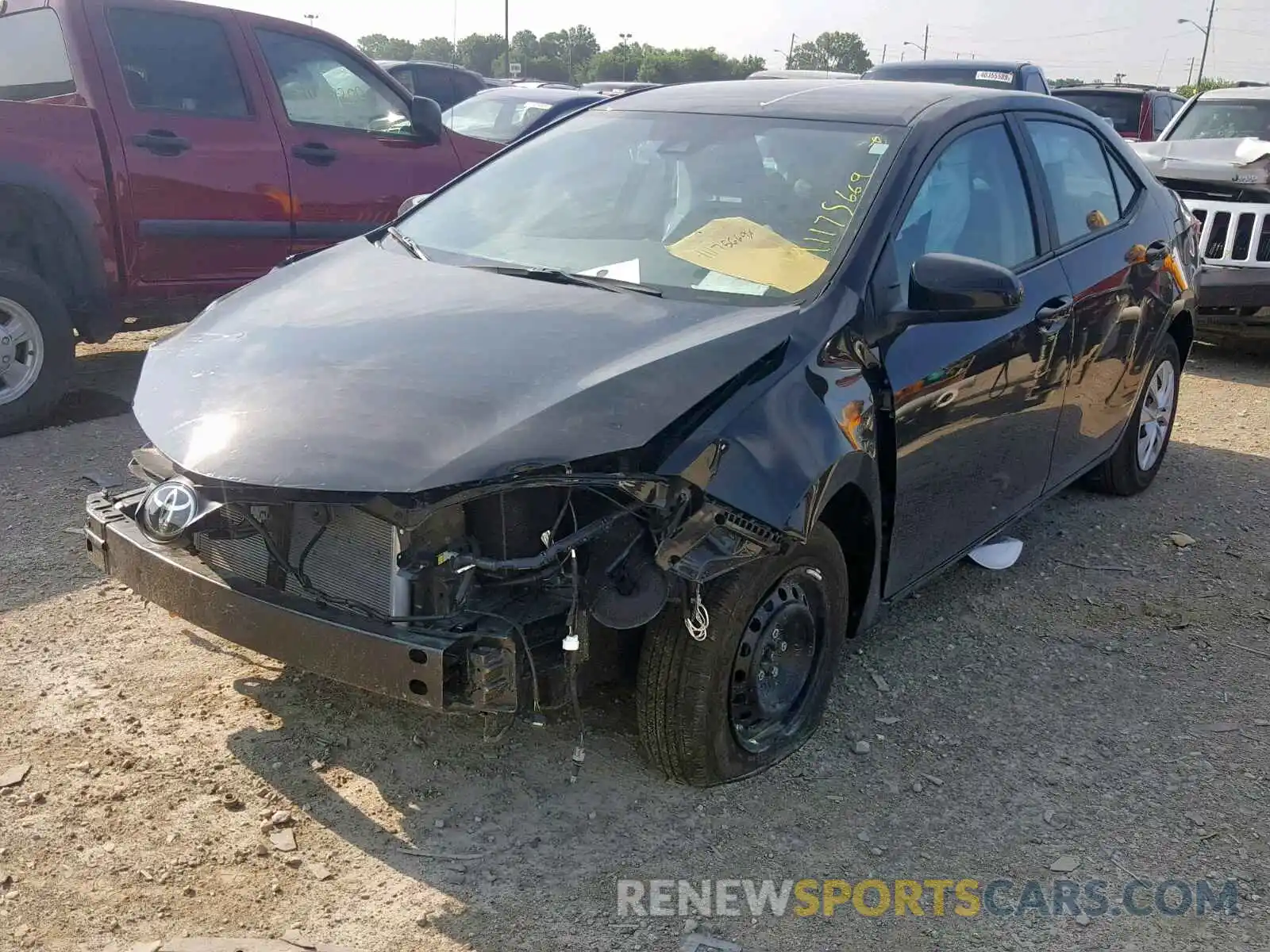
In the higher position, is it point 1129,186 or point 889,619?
point 1129,186

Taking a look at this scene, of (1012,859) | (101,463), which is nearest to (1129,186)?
(1012,859)

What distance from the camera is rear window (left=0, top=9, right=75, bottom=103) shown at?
Result: 5.93 m

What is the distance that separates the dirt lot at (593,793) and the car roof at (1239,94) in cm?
690

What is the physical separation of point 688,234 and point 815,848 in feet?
5.82

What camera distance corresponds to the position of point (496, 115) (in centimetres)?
1073

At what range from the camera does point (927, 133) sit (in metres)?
3.65

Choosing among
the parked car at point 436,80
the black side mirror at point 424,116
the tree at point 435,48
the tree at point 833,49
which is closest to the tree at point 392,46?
the tree at point 435,48

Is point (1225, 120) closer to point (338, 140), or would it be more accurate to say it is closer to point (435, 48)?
point (338, 140)

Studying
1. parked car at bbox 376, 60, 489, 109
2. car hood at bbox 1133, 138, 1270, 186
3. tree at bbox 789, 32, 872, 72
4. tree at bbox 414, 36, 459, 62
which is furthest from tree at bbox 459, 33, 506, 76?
car hood at bbox 1133, 138, 1270, 186

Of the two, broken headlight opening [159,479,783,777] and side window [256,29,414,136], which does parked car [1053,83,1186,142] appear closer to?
side window [256,29,414,136]

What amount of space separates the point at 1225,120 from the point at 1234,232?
2356 mm

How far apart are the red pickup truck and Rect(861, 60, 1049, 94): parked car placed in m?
5.91

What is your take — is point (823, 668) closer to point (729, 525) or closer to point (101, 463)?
point (729, 525)

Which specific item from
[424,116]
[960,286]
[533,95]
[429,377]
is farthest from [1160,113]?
[429,377]
